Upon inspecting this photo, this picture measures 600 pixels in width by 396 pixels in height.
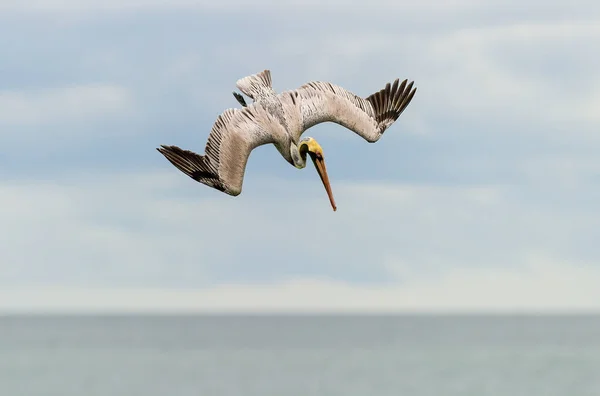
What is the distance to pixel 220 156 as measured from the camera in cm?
2364

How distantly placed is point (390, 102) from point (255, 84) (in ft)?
11.3

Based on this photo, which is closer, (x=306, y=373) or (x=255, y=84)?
(x=255, y=84)

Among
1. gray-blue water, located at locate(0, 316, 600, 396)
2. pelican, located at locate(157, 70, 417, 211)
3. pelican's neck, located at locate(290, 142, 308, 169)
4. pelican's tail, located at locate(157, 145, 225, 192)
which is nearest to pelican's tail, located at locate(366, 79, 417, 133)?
pelican, located at locate(157, 70, 417, 211)

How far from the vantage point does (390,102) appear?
26734 mm

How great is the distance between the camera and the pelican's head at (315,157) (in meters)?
23.7

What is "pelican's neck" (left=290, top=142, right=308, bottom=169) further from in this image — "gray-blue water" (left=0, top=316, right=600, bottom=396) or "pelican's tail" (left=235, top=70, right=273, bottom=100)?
"gray-blue water" (left=0, top=316, right=600, bottom=396)

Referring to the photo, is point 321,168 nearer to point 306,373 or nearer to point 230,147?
point 230,147

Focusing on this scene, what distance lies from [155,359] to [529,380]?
38745 millimetres

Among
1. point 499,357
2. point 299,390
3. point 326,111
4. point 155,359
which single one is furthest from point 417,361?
point 326,111

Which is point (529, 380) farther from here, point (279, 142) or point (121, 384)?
point (279, 142)

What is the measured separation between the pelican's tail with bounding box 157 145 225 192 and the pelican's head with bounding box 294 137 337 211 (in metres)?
1.51

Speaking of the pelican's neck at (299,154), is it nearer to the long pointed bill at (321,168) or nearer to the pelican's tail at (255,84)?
the long pointed bill at (321,168)

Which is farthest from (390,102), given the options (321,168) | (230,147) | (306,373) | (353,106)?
(306,373)

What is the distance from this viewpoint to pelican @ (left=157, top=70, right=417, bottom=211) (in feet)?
77.2
